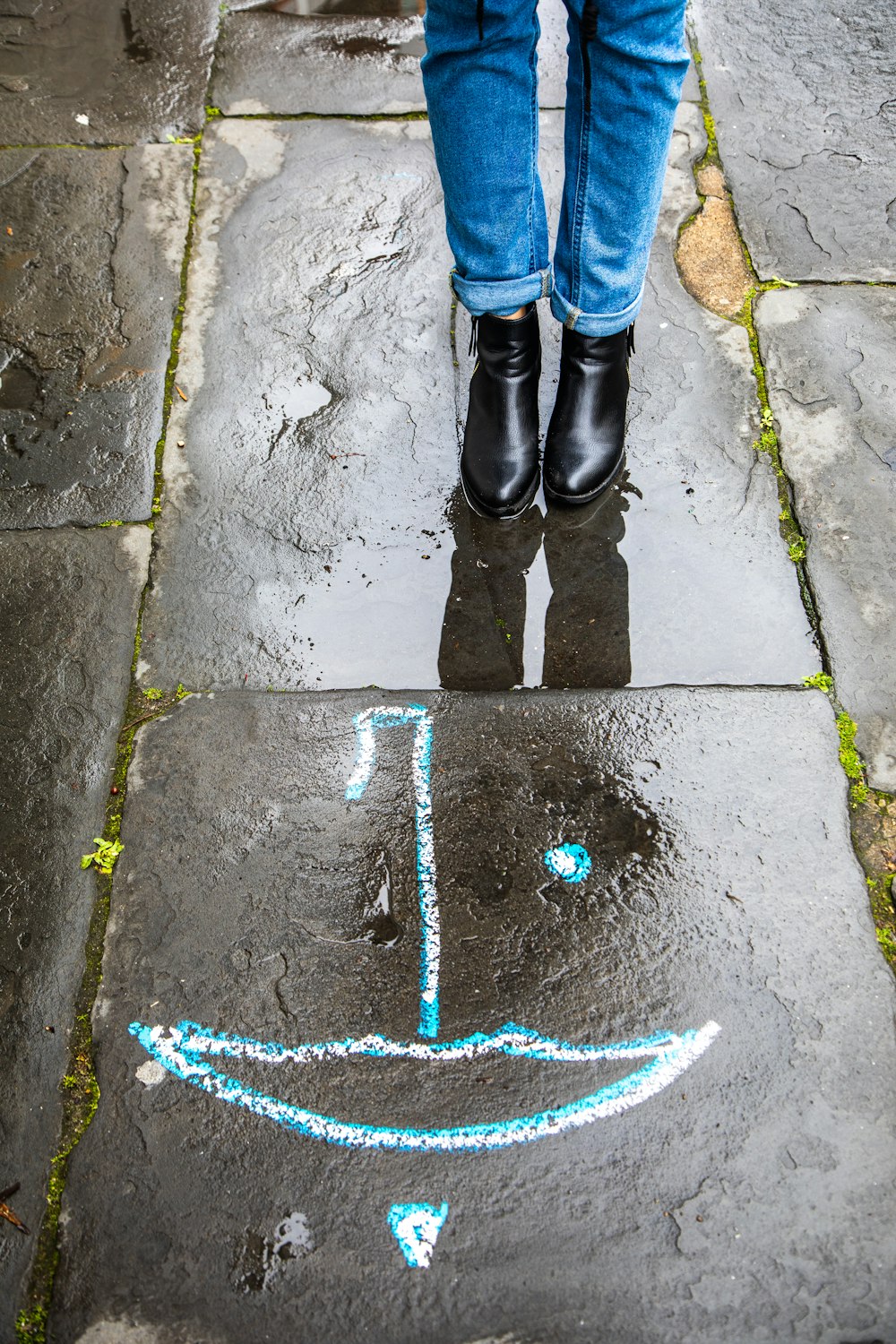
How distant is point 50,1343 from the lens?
52.5 inches

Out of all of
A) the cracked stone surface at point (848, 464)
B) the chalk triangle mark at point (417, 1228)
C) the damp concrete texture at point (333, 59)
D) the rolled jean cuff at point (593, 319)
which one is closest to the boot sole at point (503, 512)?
the rolled jean cuff at point (593, 319)

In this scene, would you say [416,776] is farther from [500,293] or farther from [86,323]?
[86,323]

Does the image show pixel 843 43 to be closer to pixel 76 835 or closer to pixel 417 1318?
pixel 76 835

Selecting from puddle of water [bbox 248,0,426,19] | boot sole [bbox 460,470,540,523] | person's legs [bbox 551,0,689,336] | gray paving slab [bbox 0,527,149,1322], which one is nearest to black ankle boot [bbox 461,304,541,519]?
boot sole [bbox 460,470,540,523]

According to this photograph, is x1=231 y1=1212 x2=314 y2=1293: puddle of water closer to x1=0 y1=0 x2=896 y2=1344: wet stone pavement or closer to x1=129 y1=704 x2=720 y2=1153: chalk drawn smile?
x1=0 y1=0 x2=896 y2=1344: wet stone pavement

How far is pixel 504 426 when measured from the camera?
2.09 metres

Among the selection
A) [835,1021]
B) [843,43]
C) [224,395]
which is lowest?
[835,1021]

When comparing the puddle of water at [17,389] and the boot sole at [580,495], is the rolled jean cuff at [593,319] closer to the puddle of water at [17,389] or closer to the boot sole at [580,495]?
the boot sole at [580,495]

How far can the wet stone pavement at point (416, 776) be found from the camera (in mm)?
1384

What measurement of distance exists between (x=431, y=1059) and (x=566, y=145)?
1.59m

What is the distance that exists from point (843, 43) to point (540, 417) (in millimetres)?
1896

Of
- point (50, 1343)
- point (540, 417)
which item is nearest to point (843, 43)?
point (540, 417)

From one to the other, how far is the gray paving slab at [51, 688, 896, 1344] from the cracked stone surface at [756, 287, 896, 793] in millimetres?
147

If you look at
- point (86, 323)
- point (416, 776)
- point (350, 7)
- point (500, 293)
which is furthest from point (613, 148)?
point (350, 7)
